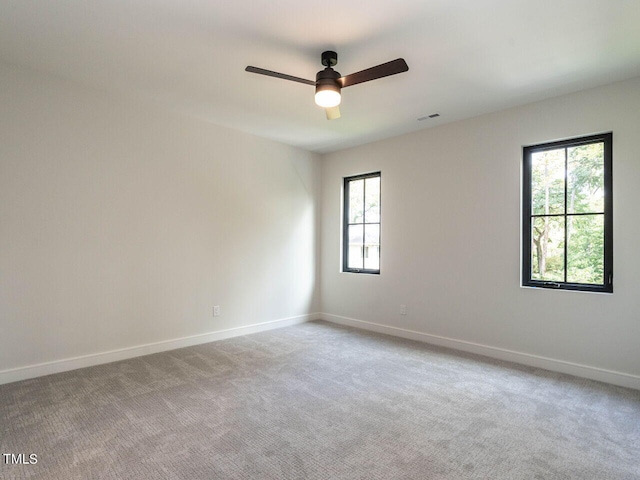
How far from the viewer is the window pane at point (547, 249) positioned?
134 inches

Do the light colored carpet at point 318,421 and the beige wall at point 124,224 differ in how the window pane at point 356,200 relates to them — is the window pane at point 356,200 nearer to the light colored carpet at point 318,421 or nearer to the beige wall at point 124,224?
the beige wall at point 124,224

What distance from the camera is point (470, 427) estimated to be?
2.28 metres

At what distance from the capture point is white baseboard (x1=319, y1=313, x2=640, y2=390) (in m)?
3.00

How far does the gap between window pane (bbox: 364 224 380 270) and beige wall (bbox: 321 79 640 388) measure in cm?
18

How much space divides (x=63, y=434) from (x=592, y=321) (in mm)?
4132

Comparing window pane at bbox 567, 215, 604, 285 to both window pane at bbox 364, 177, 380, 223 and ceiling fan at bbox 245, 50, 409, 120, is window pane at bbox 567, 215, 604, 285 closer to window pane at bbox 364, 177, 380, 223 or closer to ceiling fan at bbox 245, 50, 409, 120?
window pane at bbox 364, 177, 380, 223

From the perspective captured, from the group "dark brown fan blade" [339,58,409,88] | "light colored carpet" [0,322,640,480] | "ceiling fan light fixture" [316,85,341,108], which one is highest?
"dark brown fan blade" [339,58,409,88]

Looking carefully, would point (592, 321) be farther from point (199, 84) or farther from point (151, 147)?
point (151, 147)

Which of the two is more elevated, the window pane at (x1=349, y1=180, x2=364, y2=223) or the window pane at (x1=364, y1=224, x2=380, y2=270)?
the window pane at (x1=349, y1=180, x2=364, y2=223)

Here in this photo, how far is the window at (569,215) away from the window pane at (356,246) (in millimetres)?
2151

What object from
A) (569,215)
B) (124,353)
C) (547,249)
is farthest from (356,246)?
(124,353)

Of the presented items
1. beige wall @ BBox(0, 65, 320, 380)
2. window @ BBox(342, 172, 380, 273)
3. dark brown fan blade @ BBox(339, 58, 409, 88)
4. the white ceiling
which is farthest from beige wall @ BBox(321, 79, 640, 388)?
dark brown fan blade @ BBox(339, 58, 409, 88)

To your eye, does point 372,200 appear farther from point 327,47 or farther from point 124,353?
point 124,353

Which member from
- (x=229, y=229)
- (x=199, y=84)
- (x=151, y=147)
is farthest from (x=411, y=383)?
(x=151, y=147)
